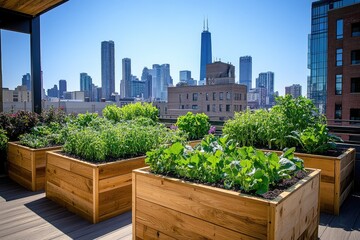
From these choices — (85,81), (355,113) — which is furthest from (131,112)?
(85,81)

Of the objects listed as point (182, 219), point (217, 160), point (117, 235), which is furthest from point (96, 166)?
point (217, 160)

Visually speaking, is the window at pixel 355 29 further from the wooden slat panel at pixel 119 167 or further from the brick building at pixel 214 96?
the brick building at pixel 214 96

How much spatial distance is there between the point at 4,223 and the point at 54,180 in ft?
2.21

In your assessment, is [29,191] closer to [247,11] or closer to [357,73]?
[247,11]

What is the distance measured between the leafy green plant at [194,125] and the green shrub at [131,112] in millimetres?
1136

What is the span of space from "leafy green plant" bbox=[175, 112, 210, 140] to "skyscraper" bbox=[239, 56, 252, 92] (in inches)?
6037

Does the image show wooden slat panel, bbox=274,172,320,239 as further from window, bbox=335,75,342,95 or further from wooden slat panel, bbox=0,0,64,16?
window, bbox=335,75,342,95

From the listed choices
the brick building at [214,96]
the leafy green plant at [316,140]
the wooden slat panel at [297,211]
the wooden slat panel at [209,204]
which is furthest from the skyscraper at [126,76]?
the wooden slat panel at [297,211]

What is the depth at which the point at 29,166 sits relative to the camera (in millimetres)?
3656

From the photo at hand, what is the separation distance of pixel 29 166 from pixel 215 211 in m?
3.13

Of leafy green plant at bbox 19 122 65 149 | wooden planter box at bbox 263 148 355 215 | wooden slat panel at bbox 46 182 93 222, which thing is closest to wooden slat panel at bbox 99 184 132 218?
wooden slat panel at bbox 46 182 93 222

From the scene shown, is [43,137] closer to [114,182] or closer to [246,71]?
[114,182]

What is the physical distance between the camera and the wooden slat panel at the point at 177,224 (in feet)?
5.29

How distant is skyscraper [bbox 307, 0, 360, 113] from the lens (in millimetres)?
53794
